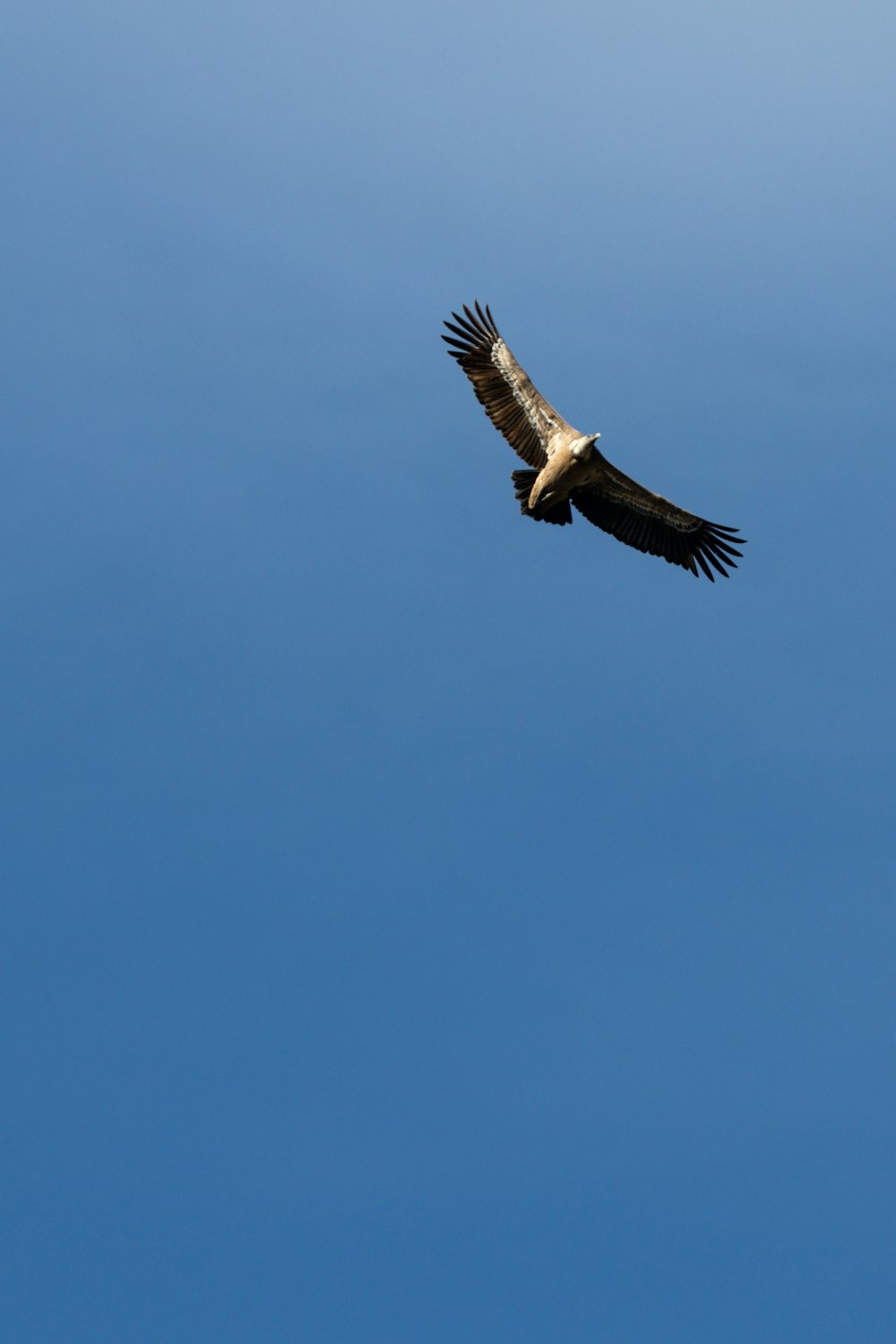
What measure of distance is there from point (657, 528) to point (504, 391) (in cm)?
396

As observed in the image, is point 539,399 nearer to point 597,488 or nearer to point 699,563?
point 597,488

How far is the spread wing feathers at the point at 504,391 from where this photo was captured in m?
28.2

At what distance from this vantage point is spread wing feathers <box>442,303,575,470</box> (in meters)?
28.2

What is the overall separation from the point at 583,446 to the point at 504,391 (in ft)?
7.47

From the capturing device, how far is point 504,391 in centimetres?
2852

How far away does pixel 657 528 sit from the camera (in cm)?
2908

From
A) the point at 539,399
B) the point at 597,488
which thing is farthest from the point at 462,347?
the point at 597,488

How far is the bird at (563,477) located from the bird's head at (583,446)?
16 millimetres

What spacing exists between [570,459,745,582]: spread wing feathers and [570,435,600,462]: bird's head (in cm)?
140

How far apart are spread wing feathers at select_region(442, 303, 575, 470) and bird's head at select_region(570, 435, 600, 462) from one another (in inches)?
22.2

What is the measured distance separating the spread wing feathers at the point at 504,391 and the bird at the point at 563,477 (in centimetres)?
2

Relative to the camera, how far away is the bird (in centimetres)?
2773

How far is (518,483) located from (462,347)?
2982 millimetres

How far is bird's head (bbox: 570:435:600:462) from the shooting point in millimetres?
27219
